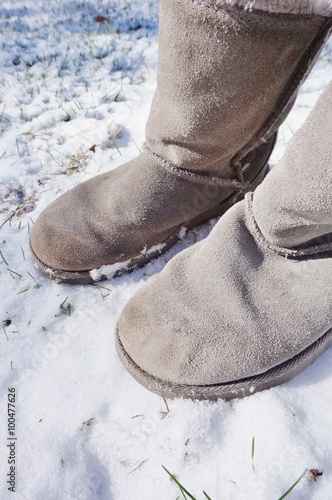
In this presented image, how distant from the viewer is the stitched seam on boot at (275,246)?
2.99 ft

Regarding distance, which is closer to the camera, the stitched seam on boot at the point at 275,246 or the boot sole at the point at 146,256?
the stitched seam on boot at the point at 275,246

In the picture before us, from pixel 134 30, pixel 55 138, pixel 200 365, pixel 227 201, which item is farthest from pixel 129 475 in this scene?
pixel 134 30

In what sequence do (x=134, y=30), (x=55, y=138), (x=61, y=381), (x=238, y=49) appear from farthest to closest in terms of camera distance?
(x=134, y=30) → (x=55, y=138) → (x=61, y=381) → (x=238, y=49)

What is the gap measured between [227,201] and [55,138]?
88cm

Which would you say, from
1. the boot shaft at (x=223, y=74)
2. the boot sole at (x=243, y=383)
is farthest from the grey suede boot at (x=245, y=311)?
the boot shaft at (x=223, y=74)

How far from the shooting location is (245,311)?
894 millimetres

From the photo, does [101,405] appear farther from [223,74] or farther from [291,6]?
[291,6]

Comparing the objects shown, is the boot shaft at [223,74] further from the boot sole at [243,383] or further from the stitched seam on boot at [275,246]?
the boot sole at [243,383]

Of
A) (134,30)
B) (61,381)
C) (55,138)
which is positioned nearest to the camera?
(61,381)

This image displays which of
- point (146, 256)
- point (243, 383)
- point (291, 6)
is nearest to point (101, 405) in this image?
point (243, 383)

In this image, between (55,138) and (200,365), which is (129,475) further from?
(55,138)

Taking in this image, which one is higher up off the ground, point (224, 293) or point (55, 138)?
point (224, 293)

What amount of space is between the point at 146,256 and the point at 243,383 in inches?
19.1

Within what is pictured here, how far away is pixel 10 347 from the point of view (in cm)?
110
